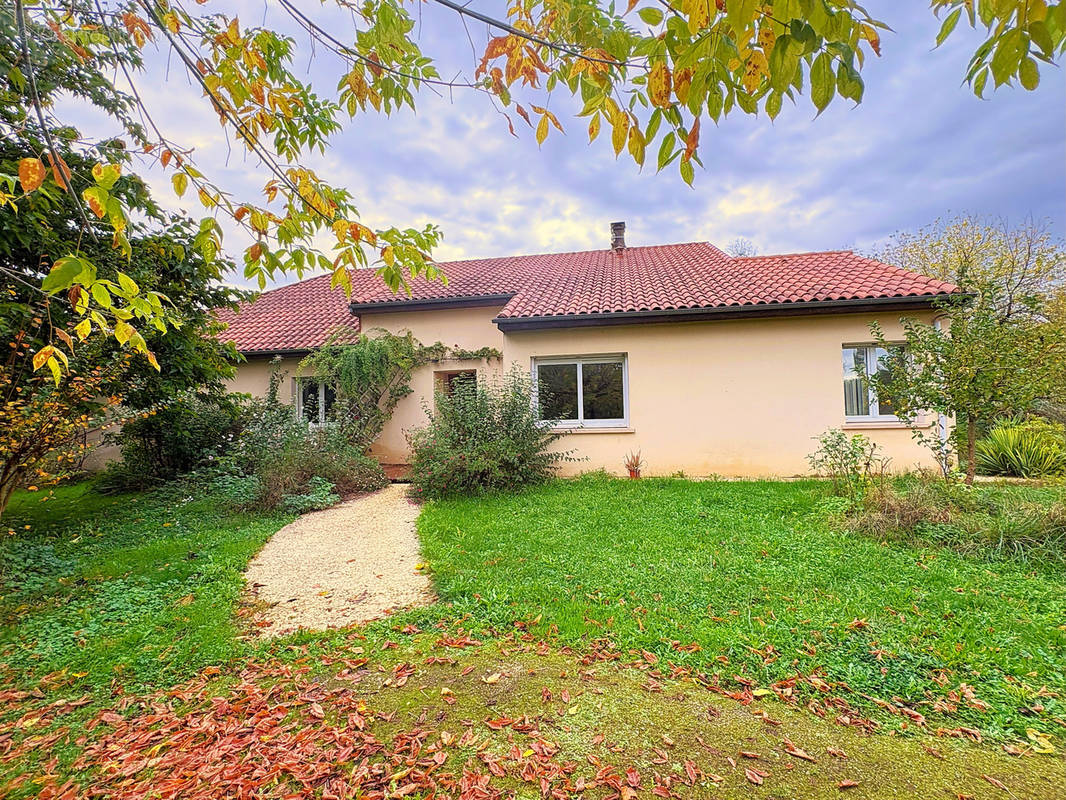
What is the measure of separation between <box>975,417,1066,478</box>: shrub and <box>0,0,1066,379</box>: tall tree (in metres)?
10.8

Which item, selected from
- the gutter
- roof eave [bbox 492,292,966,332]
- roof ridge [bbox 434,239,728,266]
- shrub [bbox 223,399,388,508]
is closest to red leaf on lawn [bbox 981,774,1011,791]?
roof eave [bbox 492,292,966,332]

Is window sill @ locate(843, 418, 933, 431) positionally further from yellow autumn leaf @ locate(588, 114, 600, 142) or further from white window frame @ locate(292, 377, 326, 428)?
white window frame @ locate(292, 377, 326, 428)

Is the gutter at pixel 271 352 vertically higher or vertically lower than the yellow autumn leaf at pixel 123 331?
higher

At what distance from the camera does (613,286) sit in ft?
36.3

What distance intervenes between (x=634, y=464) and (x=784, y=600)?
5412 millimetres

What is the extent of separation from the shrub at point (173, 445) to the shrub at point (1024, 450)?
622 inches

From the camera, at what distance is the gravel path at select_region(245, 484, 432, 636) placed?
163 inches

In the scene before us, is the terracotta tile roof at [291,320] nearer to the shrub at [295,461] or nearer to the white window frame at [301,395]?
the white window frame at [301,395]

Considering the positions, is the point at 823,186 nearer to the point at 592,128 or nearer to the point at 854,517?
the point at 854,517

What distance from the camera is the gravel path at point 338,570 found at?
4.15m

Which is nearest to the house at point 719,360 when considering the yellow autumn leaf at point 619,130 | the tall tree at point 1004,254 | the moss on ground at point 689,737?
the moss on ground at point 689,737

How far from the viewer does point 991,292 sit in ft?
20.8

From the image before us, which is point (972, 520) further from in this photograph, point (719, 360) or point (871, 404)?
point (719, 360)

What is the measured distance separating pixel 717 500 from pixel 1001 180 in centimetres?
1590
